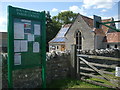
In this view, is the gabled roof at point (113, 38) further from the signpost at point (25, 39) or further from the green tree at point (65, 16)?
the green tree at point (65, 16)

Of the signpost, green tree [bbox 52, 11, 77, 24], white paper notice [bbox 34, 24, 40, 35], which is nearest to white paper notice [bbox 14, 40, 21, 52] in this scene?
the signpost

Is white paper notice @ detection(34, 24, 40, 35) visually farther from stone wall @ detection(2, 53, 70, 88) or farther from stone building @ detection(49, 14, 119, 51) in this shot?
stone building @ detection(49, 14, 119, 51)

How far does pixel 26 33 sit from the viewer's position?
13.8ft

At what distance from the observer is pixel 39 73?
535cm

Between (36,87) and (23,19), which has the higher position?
(23,19)

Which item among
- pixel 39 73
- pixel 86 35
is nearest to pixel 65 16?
pixel 86 35

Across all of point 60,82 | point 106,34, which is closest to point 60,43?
point 106,34

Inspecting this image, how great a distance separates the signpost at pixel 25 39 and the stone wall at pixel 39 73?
71 cm

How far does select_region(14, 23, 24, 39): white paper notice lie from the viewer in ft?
12.9

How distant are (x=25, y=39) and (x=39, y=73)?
180 cm

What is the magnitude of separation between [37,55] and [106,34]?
25.6m

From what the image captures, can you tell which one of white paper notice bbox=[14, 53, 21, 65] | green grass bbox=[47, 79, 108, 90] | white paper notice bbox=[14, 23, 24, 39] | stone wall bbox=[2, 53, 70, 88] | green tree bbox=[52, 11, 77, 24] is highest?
green tree bbox=[52, 11, 77, 24]

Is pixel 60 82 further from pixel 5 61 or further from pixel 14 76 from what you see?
pixel 5 61

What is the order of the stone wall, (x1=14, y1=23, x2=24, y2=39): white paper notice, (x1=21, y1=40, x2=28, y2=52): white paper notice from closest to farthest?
(x1=14, y1=23, x2=24, y2=39): white paper notice
(x1=21, y1=40, x2=28, y2=52): white paper notice
the stone wall
